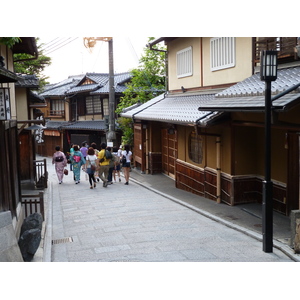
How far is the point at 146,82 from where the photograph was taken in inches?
1044

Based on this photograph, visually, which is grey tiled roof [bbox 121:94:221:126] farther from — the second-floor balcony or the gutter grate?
the second-floor balcony

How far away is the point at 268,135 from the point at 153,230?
377 cm

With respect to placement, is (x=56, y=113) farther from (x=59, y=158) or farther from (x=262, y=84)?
(x=262, y=84)

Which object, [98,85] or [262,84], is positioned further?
[98,85]

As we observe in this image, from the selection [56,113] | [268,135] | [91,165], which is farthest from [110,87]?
[56,113]

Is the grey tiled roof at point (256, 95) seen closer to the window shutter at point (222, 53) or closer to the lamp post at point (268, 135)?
the lamp post at point (268, 135)

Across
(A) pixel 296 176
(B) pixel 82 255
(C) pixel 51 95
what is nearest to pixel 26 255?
(B) pixel 82 255

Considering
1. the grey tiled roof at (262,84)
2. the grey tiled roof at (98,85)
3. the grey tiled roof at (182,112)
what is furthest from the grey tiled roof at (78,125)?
the grey tiled roof at (262,84)

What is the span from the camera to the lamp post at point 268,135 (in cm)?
775

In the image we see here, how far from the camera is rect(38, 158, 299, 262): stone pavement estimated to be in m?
8.05

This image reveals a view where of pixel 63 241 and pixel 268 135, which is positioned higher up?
pixel 268 135

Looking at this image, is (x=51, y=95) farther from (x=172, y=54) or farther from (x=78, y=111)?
(x=172, y=54)

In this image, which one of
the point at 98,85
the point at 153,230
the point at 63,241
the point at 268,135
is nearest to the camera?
the point at 268,135

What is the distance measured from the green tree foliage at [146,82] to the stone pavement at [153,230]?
1114 centimetres
